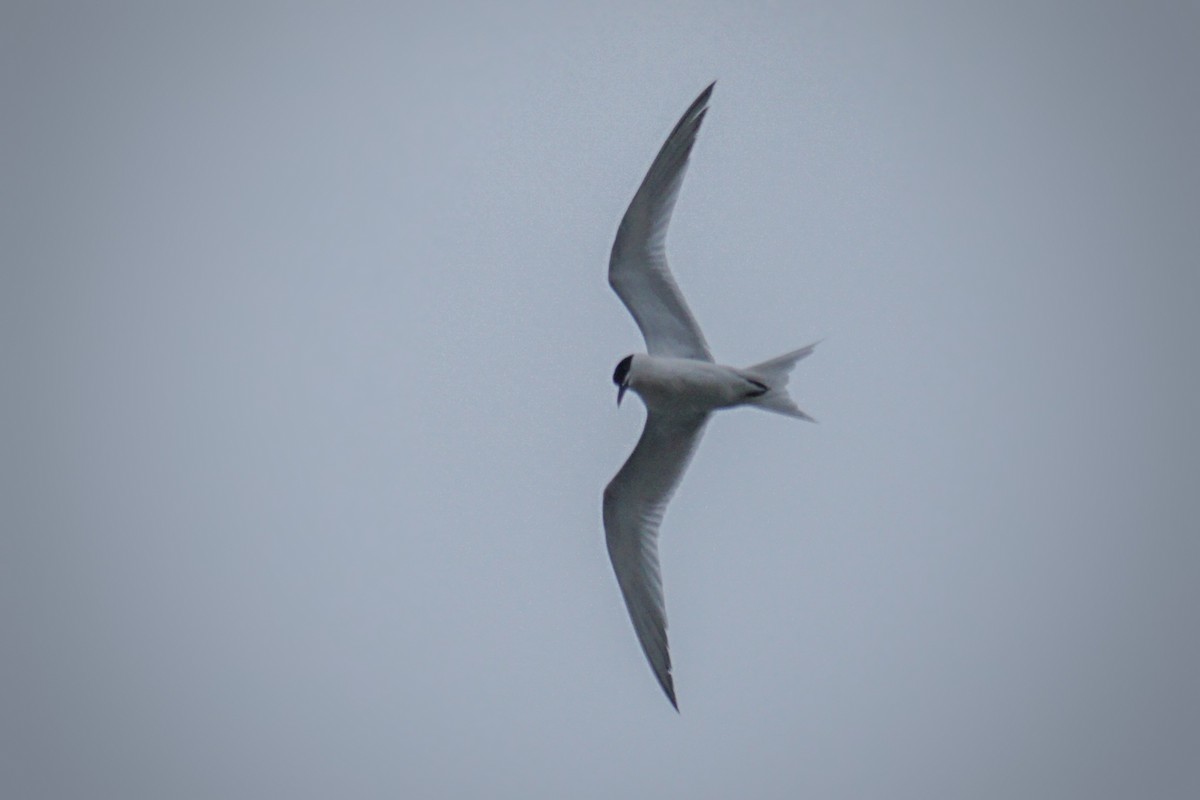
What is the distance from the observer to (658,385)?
7285 mm

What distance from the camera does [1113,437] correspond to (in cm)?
7900

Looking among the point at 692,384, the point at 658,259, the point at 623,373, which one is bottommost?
the point at 692,384

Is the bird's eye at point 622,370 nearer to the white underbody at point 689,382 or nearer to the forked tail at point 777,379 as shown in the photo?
the white underbody at point 689,382

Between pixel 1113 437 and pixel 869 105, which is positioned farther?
pixel 869 105

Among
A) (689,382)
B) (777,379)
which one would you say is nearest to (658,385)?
(689,382)

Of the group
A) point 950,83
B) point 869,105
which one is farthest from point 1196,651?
point 950,83

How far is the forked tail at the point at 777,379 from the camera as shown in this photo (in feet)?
23.3

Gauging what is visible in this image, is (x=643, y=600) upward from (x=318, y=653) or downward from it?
downward

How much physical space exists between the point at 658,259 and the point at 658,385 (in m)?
0.74

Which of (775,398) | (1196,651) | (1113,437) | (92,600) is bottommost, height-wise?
(1196,651)

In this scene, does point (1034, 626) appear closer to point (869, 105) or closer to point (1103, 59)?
point (869, 105)

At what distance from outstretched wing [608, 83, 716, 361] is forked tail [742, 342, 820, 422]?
1.57 feet

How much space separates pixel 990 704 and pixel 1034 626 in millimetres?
8656

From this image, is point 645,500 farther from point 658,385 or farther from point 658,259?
point 658,259
